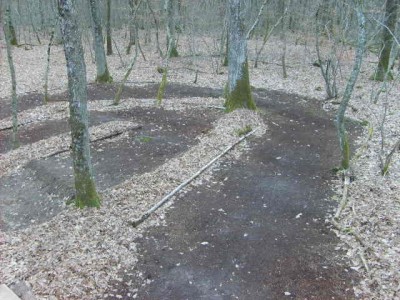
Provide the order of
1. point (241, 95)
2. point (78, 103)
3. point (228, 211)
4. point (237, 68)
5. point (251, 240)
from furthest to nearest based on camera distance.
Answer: point (241, 95) < point (237, 68) < point (228, 211) < point (251, 240) < point (78, 103)

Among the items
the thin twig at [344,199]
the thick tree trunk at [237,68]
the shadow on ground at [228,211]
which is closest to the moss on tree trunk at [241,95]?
the thick tree trunk at [237,68]

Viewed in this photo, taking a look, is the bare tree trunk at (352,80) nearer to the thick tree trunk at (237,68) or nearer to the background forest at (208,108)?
the background forest at (208,108)

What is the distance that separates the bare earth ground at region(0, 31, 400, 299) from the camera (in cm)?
546

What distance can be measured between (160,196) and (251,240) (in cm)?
216

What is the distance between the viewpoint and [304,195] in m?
7.82

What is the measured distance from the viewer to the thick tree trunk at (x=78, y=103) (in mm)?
5777

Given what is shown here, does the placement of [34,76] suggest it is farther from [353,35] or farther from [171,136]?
[353,35]

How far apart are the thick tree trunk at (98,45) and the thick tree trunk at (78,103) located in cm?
1017

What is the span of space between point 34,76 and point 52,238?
14052mm

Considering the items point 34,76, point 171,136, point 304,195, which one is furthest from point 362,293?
point 34,76

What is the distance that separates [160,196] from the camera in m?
7.62

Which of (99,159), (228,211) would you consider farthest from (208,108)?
(228,211)

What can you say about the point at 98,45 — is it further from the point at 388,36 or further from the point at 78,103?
the point at 388,36

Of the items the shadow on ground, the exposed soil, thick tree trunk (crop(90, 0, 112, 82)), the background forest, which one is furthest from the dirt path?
thick tree trunk (crop(90, 0, 112, 82))
